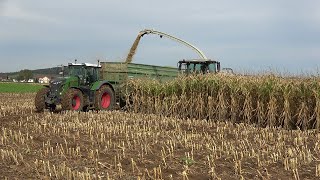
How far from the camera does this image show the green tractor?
14.3 m

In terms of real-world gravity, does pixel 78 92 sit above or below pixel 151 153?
above

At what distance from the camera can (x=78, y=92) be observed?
570 inches

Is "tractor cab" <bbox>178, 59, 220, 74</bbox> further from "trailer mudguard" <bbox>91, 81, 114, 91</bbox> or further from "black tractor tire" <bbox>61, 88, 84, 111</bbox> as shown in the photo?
"black tractor tire" <bbox>61, 88, 84, 111</bbox>

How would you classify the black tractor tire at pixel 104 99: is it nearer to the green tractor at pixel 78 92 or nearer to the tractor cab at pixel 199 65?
the green tractor at pixel 78 92

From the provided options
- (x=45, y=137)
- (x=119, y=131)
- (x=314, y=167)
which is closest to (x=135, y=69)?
(x=119, y=131)

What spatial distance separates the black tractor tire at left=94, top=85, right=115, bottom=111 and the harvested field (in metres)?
4.46

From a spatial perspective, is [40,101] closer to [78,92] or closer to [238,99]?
[78,92]

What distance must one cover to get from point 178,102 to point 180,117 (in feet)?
1.70

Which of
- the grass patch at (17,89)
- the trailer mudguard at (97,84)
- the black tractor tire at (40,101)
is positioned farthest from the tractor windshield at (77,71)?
the grass patch at (17,89)

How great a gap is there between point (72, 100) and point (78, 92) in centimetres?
Answer: 36

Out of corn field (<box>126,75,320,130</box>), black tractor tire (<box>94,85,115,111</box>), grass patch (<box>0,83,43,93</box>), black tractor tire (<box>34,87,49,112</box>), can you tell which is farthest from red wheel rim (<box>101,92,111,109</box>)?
grass patch (<box>0,83,43,93</box>)

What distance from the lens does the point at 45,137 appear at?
8859 millimetres

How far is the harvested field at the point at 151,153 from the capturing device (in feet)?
18.9

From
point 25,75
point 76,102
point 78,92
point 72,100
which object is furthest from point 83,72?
point 25,75
